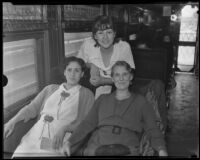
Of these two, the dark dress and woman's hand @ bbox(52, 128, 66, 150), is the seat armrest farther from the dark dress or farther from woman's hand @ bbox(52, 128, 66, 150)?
the dark dress

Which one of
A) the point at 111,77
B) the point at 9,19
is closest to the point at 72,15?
the point at 9,19

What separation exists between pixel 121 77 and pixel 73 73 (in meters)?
0.38

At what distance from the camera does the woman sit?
85.1 inches

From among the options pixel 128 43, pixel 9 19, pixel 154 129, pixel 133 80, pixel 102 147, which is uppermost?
pixel 9 19

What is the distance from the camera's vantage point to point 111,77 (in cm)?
212

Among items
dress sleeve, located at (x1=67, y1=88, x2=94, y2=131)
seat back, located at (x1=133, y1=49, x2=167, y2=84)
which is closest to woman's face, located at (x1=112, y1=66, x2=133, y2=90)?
seat back, located at (x1=133, y1=49, x2=167, y2=84)

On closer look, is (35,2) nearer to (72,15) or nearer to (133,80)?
(72,15)

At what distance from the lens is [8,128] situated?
2188 millimetres

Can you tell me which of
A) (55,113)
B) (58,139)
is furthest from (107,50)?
(58,139)

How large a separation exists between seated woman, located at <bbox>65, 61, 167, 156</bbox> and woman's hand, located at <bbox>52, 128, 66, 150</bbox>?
0.24ft

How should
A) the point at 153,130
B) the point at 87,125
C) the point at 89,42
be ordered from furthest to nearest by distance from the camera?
the point at 89,42
the point at 87,125
the point at 153,130

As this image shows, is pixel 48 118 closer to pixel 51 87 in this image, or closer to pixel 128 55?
pixel 51 87

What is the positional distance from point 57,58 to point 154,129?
3.13 ft

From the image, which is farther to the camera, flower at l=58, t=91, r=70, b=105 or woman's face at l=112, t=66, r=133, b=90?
flower at l=58, t=91, r=70, b=105
